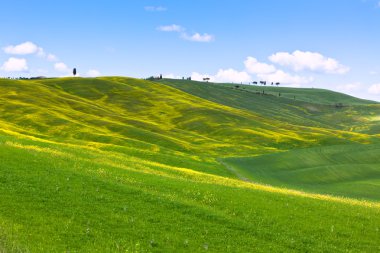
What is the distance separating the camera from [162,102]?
175 m

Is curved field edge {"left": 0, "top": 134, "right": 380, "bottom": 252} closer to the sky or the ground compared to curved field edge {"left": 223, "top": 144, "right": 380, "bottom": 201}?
closer to the sky

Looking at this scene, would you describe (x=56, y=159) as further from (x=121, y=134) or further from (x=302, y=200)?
(x=121, y=134)

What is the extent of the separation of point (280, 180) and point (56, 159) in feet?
127

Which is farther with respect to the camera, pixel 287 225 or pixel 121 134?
pixel 121 134

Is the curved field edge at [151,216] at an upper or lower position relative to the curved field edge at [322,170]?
upper

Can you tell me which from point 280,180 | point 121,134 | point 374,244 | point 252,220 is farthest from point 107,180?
point 121,134

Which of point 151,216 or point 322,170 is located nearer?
point 151,216

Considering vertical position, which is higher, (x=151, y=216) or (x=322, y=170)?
(x=151, y=216)

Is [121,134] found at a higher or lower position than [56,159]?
lower

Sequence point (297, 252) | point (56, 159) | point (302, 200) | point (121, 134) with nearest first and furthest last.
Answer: point (297, 252)
point (302, 200)
point (56, 159)
point (121, 134)

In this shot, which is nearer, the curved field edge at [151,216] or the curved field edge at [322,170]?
the curved field edge at [151,216]

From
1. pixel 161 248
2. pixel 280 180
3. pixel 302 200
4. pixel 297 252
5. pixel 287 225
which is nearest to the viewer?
pixel 161 248

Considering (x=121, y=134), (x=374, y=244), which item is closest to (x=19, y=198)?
(x=374, y=244)

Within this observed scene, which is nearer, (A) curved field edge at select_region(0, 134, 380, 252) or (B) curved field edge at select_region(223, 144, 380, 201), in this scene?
(A) curved field edge at select_region(0, 134, 380, 252)
